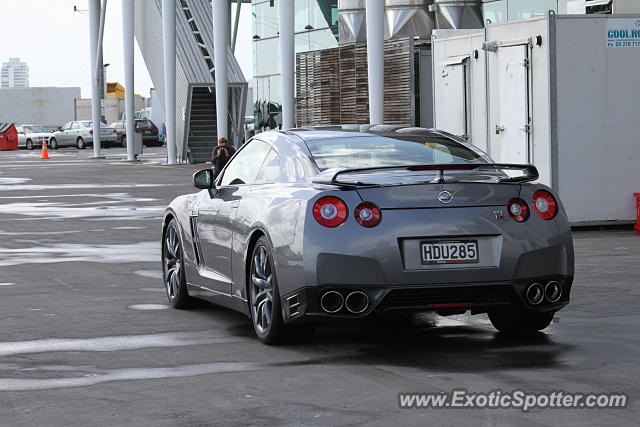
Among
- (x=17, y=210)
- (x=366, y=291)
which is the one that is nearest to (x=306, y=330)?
(x=366, y=291)

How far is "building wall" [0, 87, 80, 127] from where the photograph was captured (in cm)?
11006

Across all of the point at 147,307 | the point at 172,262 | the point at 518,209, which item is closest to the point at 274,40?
the point at 172,262

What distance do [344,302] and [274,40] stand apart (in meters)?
41.1

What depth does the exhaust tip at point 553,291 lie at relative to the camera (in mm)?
8211

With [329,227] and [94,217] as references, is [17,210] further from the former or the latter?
[329,227]

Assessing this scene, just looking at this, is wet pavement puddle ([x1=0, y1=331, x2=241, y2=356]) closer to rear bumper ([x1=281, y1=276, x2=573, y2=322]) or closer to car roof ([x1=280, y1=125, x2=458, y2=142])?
rear bumper ([x1=281, y1=276, x2=573, y2=322])

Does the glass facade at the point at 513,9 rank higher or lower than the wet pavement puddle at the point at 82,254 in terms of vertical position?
higher

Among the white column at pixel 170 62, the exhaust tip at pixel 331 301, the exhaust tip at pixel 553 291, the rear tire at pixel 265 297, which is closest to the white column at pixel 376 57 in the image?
the rear tire at pixel 265 297

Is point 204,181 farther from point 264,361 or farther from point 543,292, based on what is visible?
point 543,292

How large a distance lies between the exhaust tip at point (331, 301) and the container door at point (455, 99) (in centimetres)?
1183

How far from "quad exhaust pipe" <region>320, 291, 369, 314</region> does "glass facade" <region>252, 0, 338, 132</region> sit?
3416 centimetres

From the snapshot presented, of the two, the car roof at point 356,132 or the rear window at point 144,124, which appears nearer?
the car roof at point 356,132

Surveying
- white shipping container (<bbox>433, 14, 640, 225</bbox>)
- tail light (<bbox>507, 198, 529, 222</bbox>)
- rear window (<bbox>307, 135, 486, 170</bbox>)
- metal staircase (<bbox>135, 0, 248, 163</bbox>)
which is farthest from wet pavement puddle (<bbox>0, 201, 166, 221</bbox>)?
metal staircase (<bbox>135, 0, 248, 163</bbox>)

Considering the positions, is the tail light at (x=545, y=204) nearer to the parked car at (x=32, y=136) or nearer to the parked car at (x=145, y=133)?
the parked car at (x=145, y=133)
